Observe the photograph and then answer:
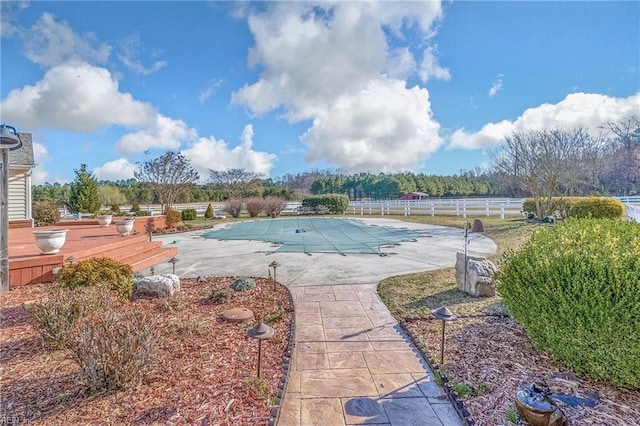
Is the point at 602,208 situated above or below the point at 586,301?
above

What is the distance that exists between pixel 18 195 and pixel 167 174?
35.2 ft

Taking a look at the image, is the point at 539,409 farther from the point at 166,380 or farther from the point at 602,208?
the point at 602,208

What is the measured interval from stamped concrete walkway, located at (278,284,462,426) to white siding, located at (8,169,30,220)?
13.1 meters

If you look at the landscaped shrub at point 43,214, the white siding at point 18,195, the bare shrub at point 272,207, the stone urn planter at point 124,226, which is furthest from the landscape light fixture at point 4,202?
the bare shrub at point 272,207

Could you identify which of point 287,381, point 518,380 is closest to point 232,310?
point 287,381

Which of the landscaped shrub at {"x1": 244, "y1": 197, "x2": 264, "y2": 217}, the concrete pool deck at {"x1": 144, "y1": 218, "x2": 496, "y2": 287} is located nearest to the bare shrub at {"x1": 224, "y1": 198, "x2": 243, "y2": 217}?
the landscaped shrub at {"x1": 244, "y1": 197, "x2": 264, "y2": 217}

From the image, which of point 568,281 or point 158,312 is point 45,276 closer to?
point 158,312

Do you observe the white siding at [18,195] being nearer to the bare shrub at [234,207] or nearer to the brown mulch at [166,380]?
the brown mulch at [166,380]

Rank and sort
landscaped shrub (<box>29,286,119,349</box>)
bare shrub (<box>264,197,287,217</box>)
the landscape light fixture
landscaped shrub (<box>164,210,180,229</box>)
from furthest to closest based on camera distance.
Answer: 1. bare shrub (<box>264,197,287,217</box>)
2. landscaped shrub (<box>164,210,180,229</box>)
3. the landscape light fixture
4. landscaped shrub (<box>29,286,119,349</box>)

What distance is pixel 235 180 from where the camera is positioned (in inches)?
1356

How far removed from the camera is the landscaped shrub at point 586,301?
2025 millimetres

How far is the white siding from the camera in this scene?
11031 mm

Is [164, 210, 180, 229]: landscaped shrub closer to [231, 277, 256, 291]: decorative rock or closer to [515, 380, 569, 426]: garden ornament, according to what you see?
[231, 277, 256, 291]: decorative rock

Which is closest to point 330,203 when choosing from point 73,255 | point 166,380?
point 73,255
